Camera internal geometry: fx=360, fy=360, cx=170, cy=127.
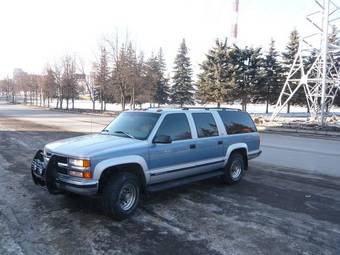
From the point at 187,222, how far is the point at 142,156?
1270 millimetres

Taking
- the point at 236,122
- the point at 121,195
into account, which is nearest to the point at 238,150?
the point at 236,122

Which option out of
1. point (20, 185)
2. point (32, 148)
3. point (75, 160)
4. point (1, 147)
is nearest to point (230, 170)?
point (75, 160)

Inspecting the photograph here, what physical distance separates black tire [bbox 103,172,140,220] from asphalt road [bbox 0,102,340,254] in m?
0.16

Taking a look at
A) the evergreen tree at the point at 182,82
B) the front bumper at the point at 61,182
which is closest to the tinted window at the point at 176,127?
the front bumper at the point at 61,182

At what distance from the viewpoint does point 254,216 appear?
5.90 m

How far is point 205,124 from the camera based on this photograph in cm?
737

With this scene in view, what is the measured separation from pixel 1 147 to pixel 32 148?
111cm

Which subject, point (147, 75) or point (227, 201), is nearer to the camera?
point (227, 201)

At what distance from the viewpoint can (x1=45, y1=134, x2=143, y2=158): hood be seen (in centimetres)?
547

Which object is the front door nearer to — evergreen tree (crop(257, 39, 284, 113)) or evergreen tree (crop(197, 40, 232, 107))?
evergreen tree (crop(197, 40, 232, 107))

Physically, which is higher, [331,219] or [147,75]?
[147,75]

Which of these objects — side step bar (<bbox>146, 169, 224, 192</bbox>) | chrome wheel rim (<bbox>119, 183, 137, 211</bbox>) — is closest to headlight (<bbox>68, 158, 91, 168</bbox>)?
chrome wheel rim (<bbox>119, 183, 137, 211</bbox>)

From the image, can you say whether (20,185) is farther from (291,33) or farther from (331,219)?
(291,33)

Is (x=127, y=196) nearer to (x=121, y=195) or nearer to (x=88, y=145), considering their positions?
(x=121, y=195)
